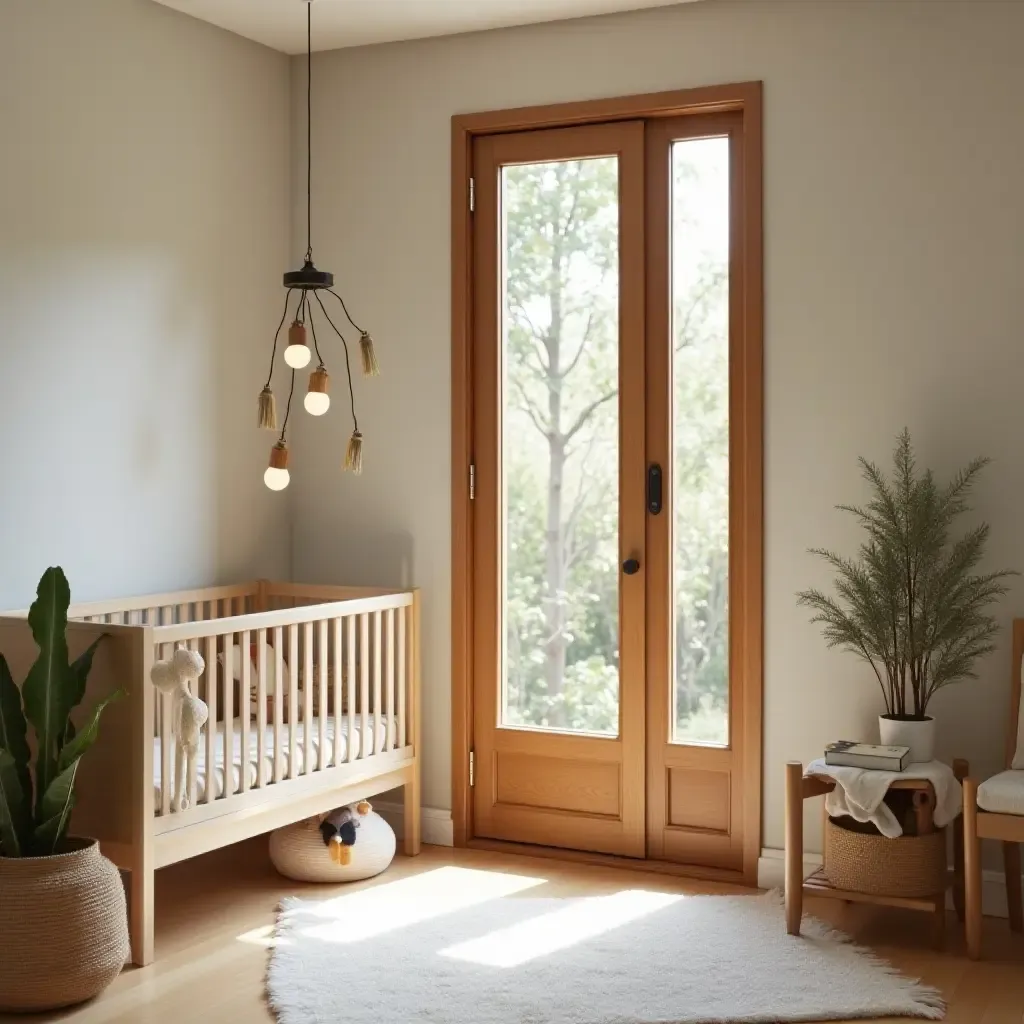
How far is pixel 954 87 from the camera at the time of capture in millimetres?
3529

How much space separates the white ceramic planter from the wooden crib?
1.46 m

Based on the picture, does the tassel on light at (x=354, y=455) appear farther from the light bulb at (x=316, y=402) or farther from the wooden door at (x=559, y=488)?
the wooden door at (x=559, y=488)

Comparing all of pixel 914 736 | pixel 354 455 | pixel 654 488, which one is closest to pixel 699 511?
pixel 654 488

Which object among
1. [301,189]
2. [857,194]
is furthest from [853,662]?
[301,189]

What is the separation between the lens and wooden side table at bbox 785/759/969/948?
3242mm

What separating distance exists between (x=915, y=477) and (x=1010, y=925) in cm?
117

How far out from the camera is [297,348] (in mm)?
3857

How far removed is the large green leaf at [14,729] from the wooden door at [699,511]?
70.5 inches

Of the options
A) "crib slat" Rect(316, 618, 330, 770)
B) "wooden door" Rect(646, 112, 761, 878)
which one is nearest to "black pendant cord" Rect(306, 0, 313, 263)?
"wooden door" Rect(646, 112, 761, 878)

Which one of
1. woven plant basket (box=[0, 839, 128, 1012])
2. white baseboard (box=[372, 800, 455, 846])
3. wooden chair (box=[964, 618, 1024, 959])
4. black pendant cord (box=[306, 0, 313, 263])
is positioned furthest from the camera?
black pendant cord (box=[306, 0, 313, 263])

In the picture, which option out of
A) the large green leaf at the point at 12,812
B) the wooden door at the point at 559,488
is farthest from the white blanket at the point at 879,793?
the large green leaf at the point at 12,812

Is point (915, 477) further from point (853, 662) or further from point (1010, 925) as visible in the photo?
point (1010, 925)

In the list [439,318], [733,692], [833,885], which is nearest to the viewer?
[833,885]

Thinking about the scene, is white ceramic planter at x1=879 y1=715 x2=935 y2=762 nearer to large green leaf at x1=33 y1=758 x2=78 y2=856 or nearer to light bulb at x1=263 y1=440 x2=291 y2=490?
light bulb at x1=263 y1=440 x2=291 y2=490
